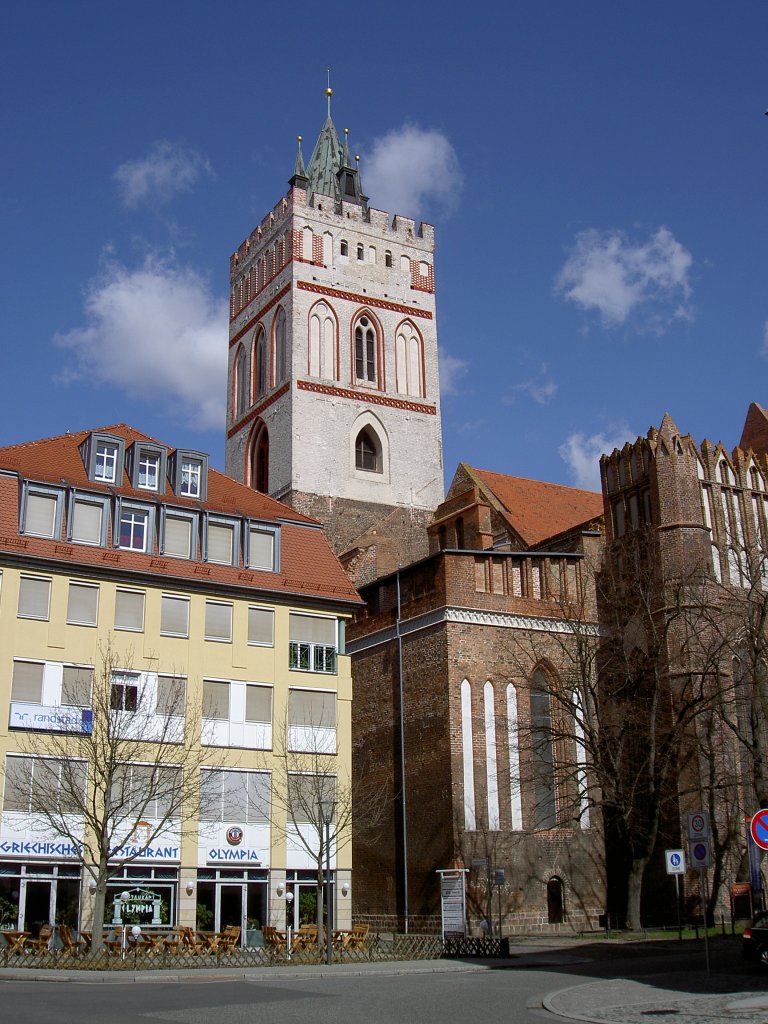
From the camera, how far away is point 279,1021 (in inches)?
498

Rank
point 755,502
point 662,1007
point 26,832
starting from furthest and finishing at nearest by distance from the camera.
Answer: point 755,502 < point 26,832 < point 662,1007

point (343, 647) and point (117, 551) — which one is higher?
point (117, 551)

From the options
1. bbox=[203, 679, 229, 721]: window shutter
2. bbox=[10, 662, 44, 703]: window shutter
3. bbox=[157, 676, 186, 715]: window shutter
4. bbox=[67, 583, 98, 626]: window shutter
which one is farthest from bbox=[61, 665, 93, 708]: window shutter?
bbox=[203, 679, 229, 721]: window shutter

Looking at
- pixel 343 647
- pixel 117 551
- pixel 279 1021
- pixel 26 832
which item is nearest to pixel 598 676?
pixel 343 647

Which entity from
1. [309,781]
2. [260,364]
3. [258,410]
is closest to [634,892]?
[309,781]

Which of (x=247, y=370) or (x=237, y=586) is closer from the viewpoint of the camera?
(x=237, y=586)

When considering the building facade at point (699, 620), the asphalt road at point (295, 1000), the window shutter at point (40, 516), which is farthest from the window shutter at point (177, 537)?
the asphalt road at point (295, 1000)

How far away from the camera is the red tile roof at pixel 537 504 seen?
41844 mm

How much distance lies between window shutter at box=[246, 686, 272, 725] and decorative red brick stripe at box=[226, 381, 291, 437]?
23.8 meters

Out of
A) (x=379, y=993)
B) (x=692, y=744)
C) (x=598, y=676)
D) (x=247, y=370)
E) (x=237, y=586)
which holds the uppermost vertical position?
(x=247, y=370)

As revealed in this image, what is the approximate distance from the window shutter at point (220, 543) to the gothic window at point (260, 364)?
23.5m

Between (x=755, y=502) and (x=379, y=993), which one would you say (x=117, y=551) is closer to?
(x=379, y=993)

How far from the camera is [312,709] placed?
30.5 m

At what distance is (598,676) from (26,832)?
1560cm
